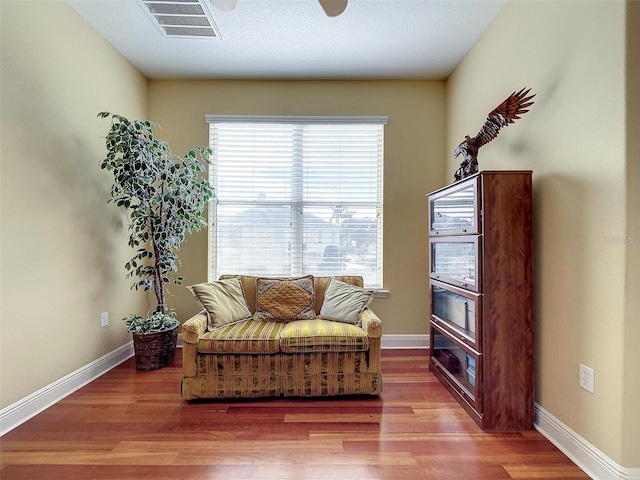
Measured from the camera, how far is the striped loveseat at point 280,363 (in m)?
2.15

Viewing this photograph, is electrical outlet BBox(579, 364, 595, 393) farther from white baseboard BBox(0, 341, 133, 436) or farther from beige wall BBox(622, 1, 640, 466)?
white baseboard BBox(0, 341, 133, 436)

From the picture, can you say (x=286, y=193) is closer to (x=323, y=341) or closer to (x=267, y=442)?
(x=323, y=341)

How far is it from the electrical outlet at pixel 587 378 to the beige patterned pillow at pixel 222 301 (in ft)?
7.41

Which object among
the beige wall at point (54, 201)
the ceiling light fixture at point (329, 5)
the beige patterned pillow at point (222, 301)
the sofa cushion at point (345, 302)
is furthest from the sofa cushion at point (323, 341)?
the ceiling light fixture at point (329, 5)

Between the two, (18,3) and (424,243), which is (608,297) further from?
(18,3)

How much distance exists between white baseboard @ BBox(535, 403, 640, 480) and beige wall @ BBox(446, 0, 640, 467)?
1.4 inches

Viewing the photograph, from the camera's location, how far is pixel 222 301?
8.23ft

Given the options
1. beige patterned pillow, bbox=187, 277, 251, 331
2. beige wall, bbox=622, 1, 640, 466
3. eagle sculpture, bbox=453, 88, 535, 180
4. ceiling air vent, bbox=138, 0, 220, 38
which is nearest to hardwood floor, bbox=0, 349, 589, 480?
→ beige wall, bbox=622, 1, 640, 466

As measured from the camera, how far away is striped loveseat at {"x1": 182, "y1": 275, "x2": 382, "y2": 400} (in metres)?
2.15

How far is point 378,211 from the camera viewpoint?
326 cm

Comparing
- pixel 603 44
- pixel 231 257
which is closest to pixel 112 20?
pixel 231 257

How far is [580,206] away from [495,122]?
75 cm

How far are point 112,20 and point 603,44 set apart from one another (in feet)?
10.8

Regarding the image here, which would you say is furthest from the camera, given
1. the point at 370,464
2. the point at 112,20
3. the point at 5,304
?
the point at 112,20
